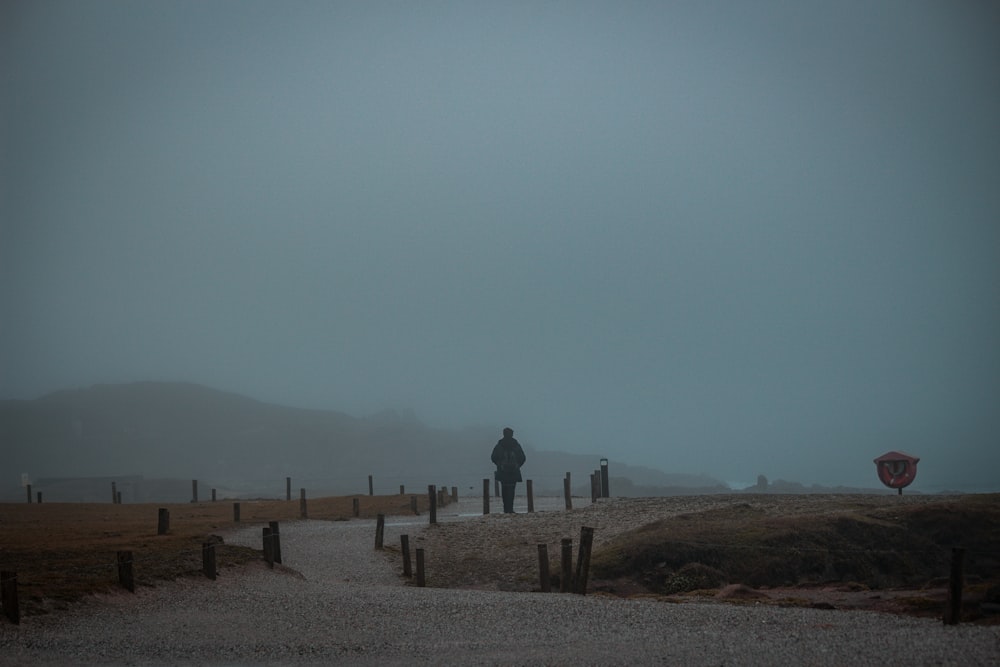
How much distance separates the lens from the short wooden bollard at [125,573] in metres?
17.3

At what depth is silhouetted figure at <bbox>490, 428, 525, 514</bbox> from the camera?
3250cm

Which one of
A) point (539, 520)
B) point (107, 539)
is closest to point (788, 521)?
point (539, 520)

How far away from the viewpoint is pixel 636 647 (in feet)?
41.2

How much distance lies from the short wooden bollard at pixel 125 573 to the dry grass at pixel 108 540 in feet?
0.66

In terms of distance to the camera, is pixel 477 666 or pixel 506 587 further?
pixel 506 587

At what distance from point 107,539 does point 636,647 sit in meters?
19.1

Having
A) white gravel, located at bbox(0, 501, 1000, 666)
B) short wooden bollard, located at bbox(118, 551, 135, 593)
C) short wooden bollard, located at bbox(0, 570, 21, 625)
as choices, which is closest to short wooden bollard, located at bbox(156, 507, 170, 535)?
white gravel, located at bbox(0, 501, 1000, 666)

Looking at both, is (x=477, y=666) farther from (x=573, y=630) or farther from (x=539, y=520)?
(x=539, y=520)

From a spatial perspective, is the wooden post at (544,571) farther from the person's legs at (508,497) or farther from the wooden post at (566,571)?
the person's legs at (508,497)

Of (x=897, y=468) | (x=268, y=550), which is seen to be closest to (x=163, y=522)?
(x=268, y=550)

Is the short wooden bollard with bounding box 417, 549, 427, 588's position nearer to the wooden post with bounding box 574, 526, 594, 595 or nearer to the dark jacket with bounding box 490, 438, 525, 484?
the wooden post with bounding box 574, 526, 594, 595

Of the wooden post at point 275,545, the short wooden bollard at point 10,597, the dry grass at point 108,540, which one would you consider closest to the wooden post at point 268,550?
the wooden post at point 275,545

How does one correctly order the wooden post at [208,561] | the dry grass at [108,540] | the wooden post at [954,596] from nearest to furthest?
the wooden post at [954,596]
the dry grass at [108,540]
the wooden post at [208,561]

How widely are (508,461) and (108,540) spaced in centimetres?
1274
